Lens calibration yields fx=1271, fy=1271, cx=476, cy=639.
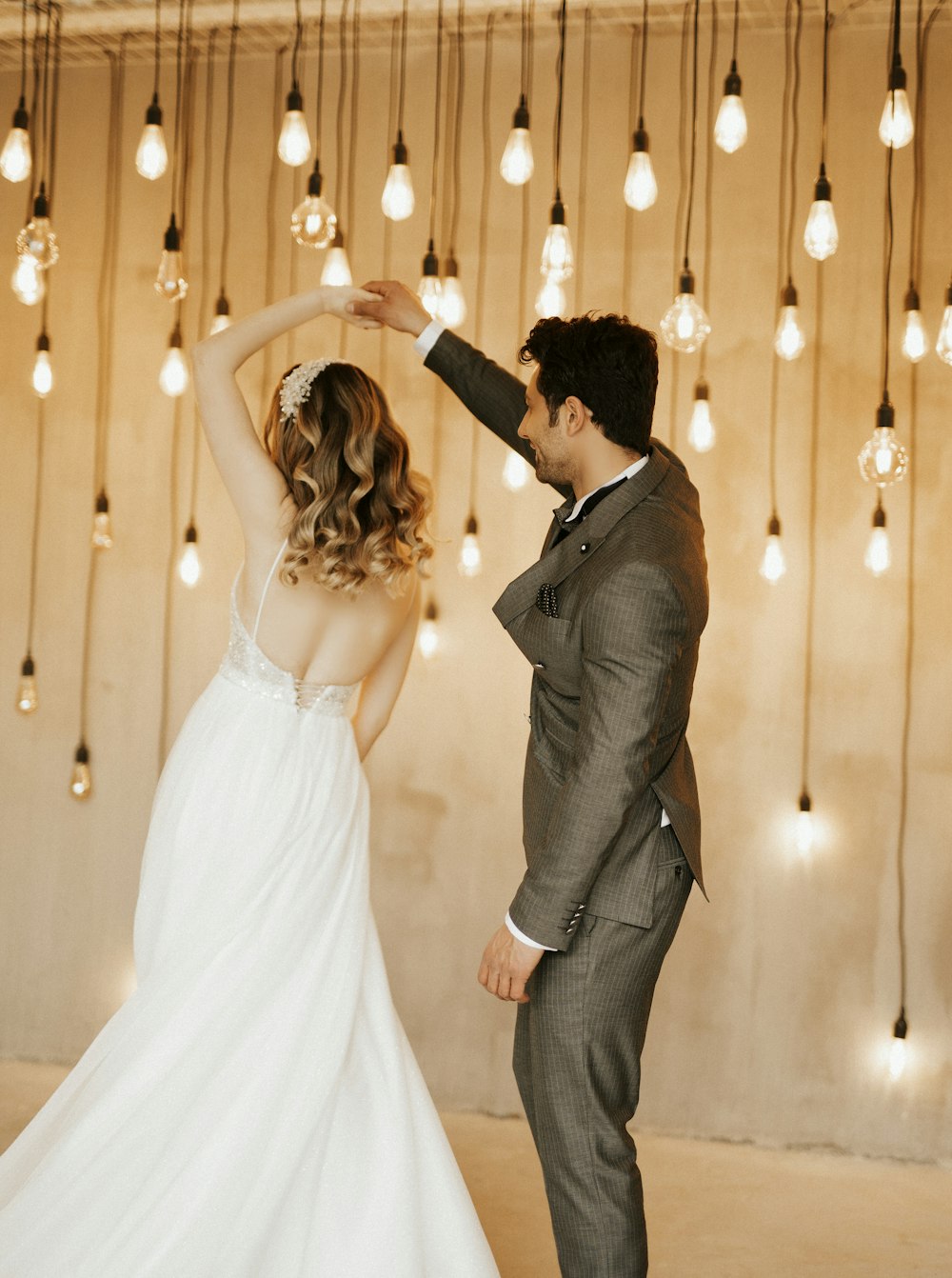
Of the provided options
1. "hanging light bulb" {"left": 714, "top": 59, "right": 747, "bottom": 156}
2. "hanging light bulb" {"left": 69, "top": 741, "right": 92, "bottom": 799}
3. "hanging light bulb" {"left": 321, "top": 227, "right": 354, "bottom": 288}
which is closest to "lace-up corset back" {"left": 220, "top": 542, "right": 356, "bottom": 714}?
"hanging light bulb" {"left": 321, "top": 227, "right": 354, "bottom": 288}

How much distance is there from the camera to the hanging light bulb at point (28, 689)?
4039mm

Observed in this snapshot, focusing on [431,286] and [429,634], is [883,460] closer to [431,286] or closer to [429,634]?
[431,286]

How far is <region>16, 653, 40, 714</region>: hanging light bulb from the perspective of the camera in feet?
13.3

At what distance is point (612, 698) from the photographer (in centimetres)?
191

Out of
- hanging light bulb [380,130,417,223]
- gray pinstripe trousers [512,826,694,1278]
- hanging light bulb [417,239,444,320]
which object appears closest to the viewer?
gray pinstripe trousers [512,826,694,1278]

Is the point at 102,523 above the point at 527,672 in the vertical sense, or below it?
above

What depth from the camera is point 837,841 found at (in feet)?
11.9

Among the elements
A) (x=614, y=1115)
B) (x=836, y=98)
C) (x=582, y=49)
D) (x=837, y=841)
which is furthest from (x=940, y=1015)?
(x=582, y=49)

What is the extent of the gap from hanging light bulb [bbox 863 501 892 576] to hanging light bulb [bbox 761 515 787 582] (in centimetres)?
24

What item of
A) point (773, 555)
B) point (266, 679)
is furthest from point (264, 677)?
point (773, 555)

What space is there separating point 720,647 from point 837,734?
1.36ft

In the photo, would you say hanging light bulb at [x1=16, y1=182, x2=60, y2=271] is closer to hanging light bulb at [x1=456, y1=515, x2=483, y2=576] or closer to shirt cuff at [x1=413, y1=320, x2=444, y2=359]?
shirt cuff at [x1=413, y1=320, x2=444, y2=359]

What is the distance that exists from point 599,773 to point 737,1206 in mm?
1858

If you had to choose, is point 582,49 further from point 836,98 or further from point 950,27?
point 950,27
